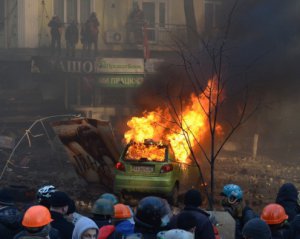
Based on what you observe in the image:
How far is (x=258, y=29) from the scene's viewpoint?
2302 cm

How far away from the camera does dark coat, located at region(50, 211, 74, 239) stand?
5.87 m

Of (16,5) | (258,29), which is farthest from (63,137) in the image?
(16,5)

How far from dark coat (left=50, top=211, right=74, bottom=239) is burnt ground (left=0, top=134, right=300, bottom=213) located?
17.9 ft

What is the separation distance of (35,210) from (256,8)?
20.0 metres

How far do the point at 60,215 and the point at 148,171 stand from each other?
752 cm

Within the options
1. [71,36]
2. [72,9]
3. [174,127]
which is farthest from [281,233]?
[72,9]

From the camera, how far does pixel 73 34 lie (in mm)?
27844

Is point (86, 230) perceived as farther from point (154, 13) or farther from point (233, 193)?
point (154, 13)

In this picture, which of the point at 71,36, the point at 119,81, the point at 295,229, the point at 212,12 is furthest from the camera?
the point at 212,12

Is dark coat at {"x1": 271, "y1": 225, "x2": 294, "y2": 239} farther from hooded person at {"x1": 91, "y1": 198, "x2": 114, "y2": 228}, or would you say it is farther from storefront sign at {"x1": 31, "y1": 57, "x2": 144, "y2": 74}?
storefront sign at {"x1": 31, "y1": 57, "x2": 144, "y2": 74}

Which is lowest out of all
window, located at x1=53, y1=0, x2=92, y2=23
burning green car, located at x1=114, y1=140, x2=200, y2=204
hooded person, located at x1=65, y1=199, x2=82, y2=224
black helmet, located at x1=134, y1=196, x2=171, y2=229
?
burning green car, located at x1=114, y1=140, x2=200, y2=204

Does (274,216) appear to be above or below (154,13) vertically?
below

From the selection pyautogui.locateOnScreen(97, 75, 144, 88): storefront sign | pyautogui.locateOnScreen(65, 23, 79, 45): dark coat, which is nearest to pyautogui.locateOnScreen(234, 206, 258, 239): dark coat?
pyautogui.locateOnScreen(97, 75, 144, 88): storefront sign

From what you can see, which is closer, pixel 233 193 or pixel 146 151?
pixel 233 193
